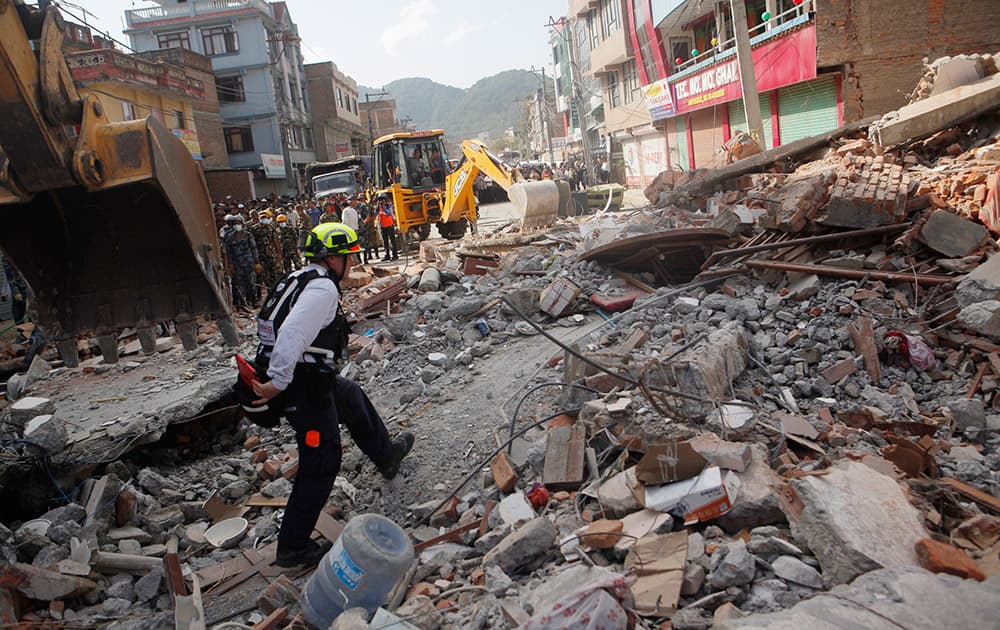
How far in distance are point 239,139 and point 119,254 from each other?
34.4 metres

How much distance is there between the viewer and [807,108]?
1708 centimetres

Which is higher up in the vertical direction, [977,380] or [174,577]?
[977,380]

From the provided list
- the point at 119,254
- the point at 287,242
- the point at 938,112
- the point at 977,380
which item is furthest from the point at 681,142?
the point at 119,254

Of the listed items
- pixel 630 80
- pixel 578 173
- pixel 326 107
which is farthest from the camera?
pixel 326 107

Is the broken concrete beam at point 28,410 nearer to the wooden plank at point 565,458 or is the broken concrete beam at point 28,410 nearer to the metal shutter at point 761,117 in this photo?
the wooden plank at point 565,458

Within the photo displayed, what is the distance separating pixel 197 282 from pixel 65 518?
5.82 ft

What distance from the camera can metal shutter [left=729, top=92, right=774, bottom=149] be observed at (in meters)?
18.9

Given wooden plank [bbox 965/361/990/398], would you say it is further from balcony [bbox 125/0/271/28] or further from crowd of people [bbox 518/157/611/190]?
balcony [bbox 125/0/271/28]

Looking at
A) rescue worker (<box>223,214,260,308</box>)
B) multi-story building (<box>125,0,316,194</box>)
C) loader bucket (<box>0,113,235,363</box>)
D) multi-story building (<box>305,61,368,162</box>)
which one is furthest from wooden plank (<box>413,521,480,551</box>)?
multi-story building (<box>305,61,368,162</box>)

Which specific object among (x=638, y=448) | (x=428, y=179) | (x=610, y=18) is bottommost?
(x=638, y=448)

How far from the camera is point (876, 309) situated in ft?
18.4

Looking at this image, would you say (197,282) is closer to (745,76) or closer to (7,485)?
(7,485)

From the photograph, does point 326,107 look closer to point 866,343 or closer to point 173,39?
point 173,39

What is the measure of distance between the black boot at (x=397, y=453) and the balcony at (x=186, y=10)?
37.8 metres
